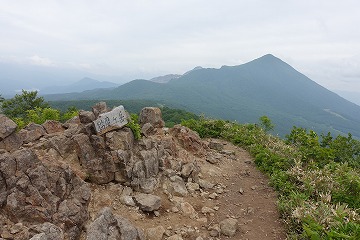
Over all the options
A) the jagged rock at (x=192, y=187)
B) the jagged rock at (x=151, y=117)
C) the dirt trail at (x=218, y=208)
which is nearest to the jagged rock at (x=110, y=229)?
the dirt trail at (x=218, y=208)

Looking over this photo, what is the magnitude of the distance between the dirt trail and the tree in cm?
3345

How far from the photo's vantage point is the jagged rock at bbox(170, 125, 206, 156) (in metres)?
14.7

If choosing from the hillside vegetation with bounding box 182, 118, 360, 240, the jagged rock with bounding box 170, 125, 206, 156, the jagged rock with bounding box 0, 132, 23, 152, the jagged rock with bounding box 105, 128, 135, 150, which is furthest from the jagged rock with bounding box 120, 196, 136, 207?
the jagged rock with bounding box 170, 125, 206, 156

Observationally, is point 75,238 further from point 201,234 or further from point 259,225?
point 259,225

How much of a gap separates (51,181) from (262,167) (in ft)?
34.5

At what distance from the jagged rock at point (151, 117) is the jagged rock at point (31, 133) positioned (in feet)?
17.1

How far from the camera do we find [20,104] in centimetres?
3891

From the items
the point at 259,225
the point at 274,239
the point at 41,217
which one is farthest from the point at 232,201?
the point at 41,217

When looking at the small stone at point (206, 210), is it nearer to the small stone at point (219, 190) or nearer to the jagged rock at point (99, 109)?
the small stone at point (219, 190)

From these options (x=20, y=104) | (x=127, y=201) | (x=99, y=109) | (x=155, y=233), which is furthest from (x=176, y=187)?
(x=20, y=104)

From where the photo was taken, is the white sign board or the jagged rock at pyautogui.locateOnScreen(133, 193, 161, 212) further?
the white sign board

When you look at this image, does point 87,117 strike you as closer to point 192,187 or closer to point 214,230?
point 192,187

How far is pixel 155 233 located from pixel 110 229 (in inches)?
64.4

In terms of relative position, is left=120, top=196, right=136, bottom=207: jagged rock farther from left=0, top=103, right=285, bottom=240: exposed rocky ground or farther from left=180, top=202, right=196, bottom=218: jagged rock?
left=180, top=202, right=196, bottom=218: jagged rock
